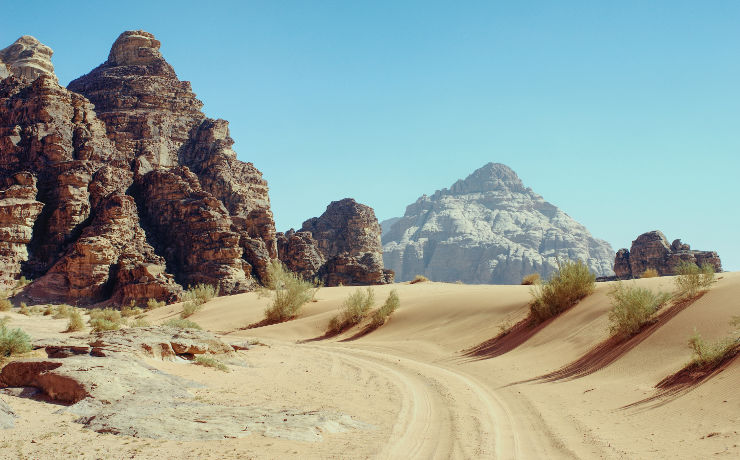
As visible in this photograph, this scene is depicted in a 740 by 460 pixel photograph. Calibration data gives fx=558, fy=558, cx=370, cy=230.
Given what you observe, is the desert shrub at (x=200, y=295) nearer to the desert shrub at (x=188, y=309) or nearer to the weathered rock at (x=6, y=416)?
the desert shrub at (x=188, y=309)

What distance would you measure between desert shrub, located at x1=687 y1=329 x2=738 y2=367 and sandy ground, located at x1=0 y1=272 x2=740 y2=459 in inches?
18.6

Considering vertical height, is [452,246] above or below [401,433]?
above

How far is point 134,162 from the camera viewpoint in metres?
51.2

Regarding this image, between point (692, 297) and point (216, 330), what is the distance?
21.1 m

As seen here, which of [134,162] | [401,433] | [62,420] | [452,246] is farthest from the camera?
[452,246]

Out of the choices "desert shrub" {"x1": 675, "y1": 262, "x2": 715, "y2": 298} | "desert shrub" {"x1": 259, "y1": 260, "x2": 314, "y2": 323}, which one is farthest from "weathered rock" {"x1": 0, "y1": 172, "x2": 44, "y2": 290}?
"desert shrub" {"x1": 675, "y1": 262, "x2": 715, "y2": 298}

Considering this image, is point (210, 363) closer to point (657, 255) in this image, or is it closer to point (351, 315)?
point (351, 315)

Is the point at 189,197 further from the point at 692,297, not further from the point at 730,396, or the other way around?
the point at 730,396

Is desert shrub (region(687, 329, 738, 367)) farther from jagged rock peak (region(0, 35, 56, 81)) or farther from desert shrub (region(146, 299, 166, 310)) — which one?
jagged rock peak (region(0, 35, 56, 81))

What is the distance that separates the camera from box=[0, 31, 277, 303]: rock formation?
123 feet

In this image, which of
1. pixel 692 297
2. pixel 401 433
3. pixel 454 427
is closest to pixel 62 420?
pixel 401 433

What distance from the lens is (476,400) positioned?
31.5 feet

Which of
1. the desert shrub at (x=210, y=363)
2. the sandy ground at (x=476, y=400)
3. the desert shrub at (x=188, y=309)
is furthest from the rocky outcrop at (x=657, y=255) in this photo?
the desert shrub at (x=210, y=363)

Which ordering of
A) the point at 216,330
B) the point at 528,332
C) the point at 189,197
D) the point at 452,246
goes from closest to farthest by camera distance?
the point at 528,332, the point at 216,330, the point at 189,197, the point at 452,246
